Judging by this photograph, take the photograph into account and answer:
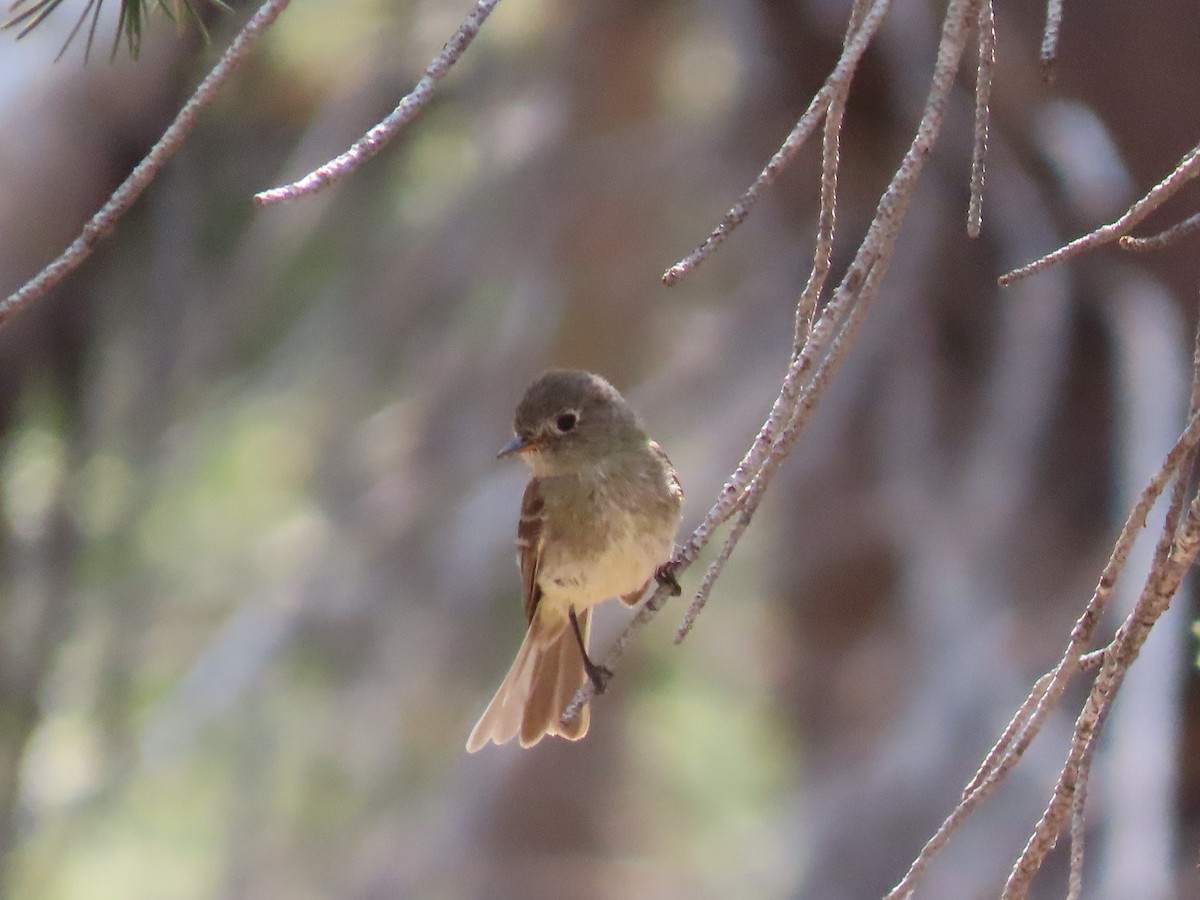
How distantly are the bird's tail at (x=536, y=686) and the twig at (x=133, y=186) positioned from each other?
1.86 meters

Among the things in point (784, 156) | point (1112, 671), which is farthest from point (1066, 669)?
point (784, 156)

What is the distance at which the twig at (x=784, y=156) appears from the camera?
4.53 ft

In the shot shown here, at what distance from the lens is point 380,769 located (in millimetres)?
4617

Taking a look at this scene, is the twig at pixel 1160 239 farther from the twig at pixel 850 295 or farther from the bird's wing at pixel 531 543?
the bird's wing at pixel 531 543

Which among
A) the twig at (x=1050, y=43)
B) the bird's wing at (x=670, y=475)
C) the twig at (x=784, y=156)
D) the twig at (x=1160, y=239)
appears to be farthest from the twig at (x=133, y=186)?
the bird's wing at (x=670, y=475)

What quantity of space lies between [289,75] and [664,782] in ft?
12.4

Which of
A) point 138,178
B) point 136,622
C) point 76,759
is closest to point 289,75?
point 136,622

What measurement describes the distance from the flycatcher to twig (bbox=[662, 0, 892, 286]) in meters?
1.97

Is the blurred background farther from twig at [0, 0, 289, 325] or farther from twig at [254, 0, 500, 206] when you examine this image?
twig at [0, 0, 289, 325]

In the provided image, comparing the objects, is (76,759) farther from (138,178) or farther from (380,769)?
(138,178)

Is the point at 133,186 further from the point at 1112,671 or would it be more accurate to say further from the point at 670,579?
the point at 670,579

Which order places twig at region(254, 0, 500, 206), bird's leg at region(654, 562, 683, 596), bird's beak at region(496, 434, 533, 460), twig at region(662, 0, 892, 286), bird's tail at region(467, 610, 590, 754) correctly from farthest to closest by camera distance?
bird's beak at region(496, 434, 533, 460)
bird's tail at region(467, 610, 590, 754)
bird's leg at region(654, 562, 683, 596)
twig at region(662, 0, 892, 286)
twig at region(254, 0, 500, 206)

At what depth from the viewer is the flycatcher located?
3.45 meters

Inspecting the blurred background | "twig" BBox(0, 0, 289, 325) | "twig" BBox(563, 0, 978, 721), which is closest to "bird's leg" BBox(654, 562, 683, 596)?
"twig" BBox(563, 0, 978, 721)
